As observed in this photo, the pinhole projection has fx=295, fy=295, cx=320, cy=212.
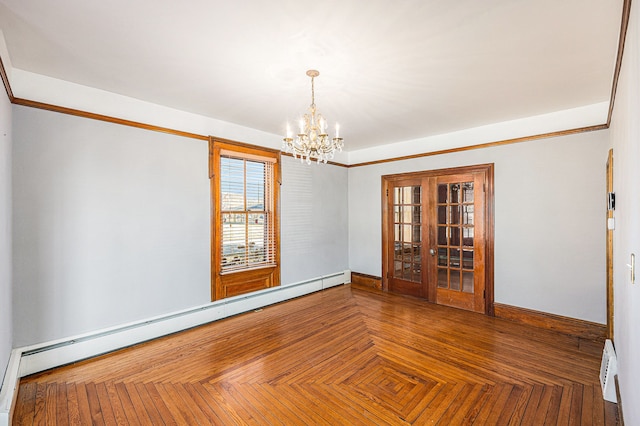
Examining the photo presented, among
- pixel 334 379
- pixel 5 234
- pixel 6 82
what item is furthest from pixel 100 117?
pixel 334 379

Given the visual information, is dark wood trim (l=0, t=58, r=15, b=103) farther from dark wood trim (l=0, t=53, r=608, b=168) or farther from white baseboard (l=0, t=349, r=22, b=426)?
white baseboard (l=0, t=349, r=22, b=426)

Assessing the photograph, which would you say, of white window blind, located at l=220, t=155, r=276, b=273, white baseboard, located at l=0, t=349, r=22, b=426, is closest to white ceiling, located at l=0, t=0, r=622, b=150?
white window blind, located at l=220, t=155, r=276, b=273

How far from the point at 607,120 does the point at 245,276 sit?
4.94 metres

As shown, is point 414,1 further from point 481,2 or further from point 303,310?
point 303,310

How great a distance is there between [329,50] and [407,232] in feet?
12.2

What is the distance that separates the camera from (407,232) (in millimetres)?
5348

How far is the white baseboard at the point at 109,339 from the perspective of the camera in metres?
2.45

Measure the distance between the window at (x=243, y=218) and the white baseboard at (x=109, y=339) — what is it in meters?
0.20

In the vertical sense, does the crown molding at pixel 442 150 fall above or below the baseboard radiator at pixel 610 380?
above

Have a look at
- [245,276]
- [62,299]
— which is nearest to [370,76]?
[245,276]

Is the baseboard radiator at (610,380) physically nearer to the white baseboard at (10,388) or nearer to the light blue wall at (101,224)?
the light blue wall at (101,224)

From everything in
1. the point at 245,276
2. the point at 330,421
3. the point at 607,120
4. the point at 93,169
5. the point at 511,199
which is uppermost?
the point at 607,120

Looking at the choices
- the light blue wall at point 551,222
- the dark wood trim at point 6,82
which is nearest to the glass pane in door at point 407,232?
the light blue wall at point 551,222

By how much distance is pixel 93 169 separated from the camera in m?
3.12
